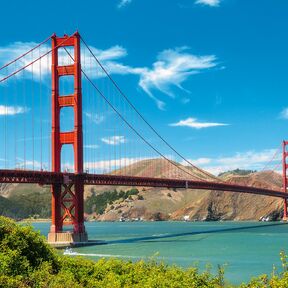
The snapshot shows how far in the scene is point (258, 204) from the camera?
518 feet

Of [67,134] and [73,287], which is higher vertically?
[67,134]

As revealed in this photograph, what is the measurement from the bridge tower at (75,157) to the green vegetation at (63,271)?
3481 centimetres

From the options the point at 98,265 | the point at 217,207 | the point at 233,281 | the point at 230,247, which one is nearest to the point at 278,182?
the point at 217,207

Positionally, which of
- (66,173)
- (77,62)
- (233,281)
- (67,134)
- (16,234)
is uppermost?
(77,62)

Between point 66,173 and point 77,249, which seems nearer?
point 77,249

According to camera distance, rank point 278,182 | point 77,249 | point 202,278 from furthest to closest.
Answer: point 278,182
point 77,249
point 202,278

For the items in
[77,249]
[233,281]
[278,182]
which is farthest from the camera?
[278,182]

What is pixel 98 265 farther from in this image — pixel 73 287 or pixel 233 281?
pixel 233 281

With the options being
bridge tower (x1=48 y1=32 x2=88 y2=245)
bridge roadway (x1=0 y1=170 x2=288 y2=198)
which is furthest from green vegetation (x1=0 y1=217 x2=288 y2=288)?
bridge tower (x1=48 y1=32 x2=88 y2=245)

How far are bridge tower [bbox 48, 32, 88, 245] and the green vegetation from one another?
3481cm

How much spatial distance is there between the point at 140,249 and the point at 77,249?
5475 millimetres

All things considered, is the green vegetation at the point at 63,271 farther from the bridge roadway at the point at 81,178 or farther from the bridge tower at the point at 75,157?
the bridge tower at the point at 75,157

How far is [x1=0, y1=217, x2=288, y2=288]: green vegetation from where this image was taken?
18.4 m

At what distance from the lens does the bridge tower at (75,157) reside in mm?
59031
